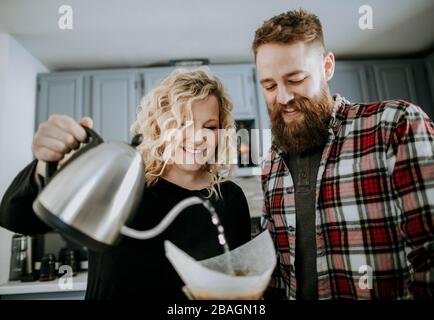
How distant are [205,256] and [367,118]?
0.48 m

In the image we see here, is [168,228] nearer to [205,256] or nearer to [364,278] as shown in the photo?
[205,256]

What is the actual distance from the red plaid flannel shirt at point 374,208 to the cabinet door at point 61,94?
1.67 metres

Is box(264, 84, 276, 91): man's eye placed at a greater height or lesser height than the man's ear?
lesser

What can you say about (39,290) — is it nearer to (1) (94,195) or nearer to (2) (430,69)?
(1) (94,195)

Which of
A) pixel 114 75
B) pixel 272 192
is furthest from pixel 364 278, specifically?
pixel 114 75

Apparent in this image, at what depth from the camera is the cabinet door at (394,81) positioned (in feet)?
5.75

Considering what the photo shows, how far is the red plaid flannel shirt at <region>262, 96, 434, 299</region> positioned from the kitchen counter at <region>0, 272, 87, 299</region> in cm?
108

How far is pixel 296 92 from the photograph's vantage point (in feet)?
2.36

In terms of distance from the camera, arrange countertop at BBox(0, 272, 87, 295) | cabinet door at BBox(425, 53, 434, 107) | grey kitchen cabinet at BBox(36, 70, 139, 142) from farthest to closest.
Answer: grey kitchen cabinet at BBox(36, 70, 139, 142)
cabinet door at BBox(425, 53, 434, 107)
countertop at BBox(0, 272, 87, 295)

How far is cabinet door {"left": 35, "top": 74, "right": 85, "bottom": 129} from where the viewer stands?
6.04ft

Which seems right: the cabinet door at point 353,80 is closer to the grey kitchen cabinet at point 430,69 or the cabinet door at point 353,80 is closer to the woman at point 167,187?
the grey kitchen cabinet at point 430,69

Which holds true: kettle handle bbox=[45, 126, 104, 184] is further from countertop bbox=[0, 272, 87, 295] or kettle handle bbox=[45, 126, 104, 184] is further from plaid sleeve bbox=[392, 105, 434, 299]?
countertop bbox=[0, 272, 87, 295]

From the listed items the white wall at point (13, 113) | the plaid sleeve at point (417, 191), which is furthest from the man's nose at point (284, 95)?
the white wall at point (13, 113)

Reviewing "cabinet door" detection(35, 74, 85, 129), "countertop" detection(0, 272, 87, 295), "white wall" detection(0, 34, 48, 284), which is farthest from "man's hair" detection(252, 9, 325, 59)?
"cabinet door" detection(35, 74, 85, 129)
